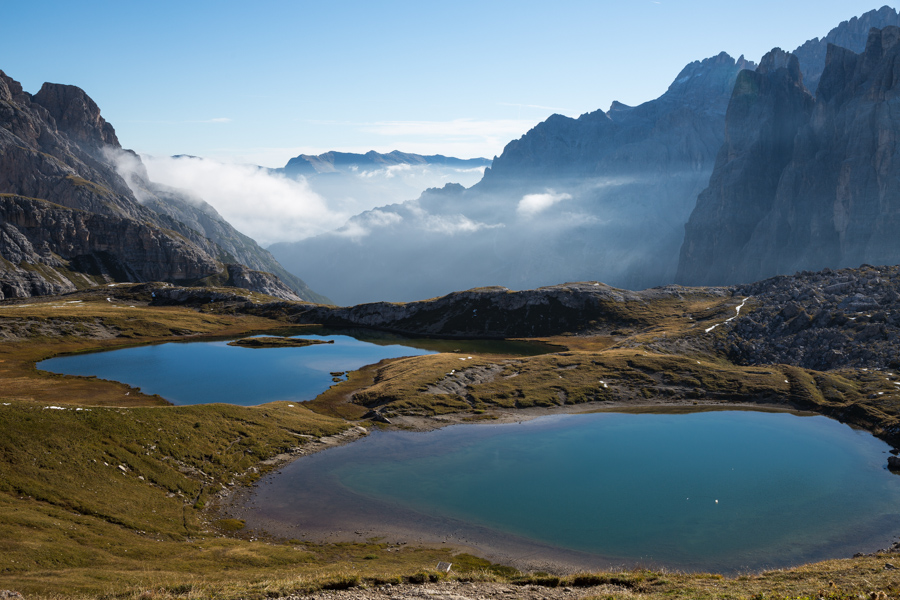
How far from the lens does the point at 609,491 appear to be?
215 ft

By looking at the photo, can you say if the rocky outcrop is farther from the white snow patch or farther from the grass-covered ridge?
the grass-covered ridge

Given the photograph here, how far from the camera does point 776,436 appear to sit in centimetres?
9081

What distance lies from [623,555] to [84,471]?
52797 mm

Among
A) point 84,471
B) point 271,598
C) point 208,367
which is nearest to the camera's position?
point 271,598

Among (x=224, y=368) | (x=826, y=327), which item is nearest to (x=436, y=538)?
(x=224, y=368)

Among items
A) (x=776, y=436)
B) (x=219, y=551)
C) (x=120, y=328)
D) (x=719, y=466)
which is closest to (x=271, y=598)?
(x=219, y=551)

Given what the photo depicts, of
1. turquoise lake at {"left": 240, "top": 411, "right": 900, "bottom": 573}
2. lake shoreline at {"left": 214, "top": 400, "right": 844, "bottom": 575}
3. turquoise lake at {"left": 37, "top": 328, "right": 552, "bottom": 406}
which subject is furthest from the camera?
turquoise lake at {"left": 37, "top": 328, "right": 552, "bottom": 406}

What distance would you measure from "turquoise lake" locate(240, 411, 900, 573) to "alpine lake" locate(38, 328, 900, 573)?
22 cm

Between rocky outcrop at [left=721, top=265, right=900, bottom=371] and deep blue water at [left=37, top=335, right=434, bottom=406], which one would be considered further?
rocky outcrop at [left=721, top=265, right=900, bottom=371]

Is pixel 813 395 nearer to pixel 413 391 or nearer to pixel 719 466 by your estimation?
pixel 719 466

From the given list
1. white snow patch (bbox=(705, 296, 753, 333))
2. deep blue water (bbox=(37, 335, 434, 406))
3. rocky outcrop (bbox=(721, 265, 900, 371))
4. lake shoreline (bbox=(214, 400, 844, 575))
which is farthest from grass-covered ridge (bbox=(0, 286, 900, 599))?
white snow patch (bbox=(705, 296, 753, 333))

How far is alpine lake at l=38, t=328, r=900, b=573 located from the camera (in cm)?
5269

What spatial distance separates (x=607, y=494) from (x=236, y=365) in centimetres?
10571

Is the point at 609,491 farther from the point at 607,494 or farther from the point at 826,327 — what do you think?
the point at 826,327
